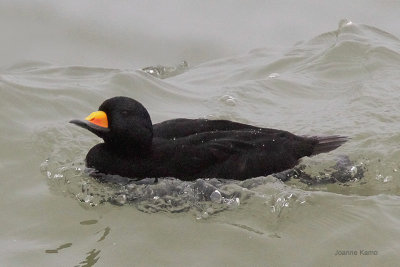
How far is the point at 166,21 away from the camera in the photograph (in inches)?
380

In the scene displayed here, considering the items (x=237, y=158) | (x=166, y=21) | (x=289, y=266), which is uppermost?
(x=166, y=21)

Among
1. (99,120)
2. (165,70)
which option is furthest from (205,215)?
(165,70)

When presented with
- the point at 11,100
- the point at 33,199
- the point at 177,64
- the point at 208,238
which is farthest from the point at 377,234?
the point at 177,64

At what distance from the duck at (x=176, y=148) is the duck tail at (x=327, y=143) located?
22cm

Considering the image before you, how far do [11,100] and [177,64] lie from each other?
2485 mm

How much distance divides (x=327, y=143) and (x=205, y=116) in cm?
149

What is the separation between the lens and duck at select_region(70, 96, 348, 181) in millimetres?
5383

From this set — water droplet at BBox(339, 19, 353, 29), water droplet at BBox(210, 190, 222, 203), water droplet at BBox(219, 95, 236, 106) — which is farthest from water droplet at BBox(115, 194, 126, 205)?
water droplet at BBox(339, 19, 353, 29)

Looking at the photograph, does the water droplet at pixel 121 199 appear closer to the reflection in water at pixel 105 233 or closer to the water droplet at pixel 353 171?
the reflection in water at pixel 105 233

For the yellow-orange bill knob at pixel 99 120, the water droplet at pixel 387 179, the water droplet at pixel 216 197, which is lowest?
the water droplet at pixel 387 179

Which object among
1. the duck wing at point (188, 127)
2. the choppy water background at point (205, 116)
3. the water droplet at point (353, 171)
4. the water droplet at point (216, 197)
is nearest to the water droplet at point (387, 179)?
the choppy water background at point (205, 116)

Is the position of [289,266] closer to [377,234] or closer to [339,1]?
[377,234]

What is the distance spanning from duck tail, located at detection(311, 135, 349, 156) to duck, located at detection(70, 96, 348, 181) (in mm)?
221

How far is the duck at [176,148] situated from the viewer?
5383 millimetres
